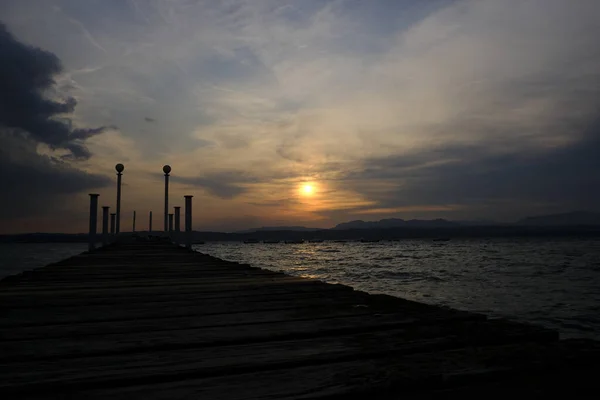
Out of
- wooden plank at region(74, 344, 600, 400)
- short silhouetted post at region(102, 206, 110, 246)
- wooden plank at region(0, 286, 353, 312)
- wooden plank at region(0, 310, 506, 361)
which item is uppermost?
short silhouetted post at region(102, 206, 110, 246)

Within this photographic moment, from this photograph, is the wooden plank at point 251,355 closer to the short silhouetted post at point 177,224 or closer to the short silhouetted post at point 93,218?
the short silhouetted post at point 93,218

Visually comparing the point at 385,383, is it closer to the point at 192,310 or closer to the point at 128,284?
the point at 192,310

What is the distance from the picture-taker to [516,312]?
47.5ft

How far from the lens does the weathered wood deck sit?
1957 millimetres

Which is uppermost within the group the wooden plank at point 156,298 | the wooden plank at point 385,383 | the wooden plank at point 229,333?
the wooden plank at point 156,298

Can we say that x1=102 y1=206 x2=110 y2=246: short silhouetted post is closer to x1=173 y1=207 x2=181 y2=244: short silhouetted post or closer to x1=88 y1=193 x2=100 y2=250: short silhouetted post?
x1=173 y1=207 x2=181 y2=244: short silhouetted post

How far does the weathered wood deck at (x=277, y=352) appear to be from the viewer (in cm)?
196

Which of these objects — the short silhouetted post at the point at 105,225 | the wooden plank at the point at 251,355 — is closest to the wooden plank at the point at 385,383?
the wooden plank at the point at 251,355

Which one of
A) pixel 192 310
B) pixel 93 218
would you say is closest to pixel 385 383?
pixel 192 310

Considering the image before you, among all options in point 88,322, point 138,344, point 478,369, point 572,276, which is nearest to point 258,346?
point 138,344

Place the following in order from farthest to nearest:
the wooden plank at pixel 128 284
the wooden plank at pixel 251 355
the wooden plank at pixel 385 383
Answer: the wooden plank at pixel 128 284 → the wooden plank at pixel 251 355 → the wooden plank at pixel 385 383

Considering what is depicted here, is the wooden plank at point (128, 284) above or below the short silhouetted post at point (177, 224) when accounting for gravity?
below

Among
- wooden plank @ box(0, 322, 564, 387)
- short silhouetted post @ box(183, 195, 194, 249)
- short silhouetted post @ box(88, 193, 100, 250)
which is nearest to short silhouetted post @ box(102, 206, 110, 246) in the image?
short silhouetted post @ box(88, 193, 100, 250)

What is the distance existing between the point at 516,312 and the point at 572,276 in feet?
56.9
